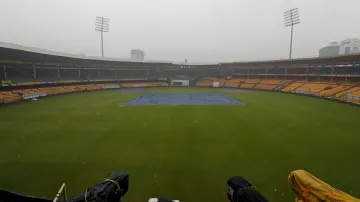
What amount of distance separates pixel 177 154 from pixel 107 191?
711cm

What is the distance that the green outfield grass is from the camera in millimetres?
7363

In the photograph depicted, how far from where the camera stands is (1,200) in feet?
11.9

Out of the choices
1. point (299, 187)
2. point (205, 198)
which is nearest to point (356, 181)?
point (205, 198)

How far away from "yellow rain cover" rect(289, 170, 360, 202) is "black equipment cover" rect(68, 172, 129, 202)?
3.02 metres

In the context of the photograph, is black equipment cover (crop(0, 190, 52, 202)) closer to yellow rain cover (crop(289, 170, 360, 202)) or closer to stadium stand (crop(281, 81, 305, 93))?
yellow rain cover (crop(289, 170, 360, 202))

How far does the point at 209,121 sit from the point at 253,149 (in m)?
6.48

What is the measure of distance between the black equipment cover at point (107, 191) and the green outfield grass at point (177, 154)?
3.56 metres

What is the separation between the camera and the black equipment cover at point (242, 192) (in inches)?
117

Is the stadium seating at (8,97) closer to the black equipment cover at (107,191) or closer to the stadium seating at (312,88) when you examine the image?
the black equipment cover at (107,191)

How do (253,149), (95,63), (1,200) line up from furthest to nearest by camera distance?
(95,63), (253,149), (1,200)

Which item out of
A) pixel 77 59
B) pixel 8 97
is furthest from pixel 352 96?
pixel 77 59

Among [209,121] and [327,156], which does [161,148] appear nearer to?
[209,121]

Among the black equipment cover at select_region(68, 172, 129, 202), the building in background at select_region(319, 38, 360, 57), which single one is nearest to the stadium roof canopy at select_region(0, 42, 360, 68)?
the building in background at select_region(319, 38, 360, 57)

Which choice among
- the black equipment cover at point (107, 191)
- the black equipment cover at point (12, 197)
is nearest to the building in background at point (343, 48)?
the black equipment cover at point (107, 191)
